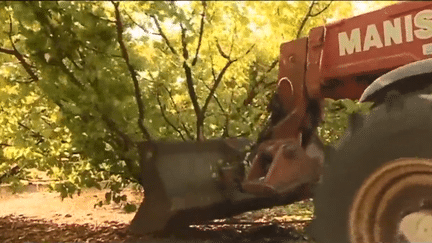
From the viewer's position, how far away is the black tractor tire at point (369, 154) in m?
2.08

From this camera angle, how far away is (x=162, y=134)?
394 cm

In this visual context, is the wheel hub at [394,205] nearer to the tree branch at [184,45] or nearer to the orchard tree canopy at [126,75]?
the orchard tree canopy at [126,75]

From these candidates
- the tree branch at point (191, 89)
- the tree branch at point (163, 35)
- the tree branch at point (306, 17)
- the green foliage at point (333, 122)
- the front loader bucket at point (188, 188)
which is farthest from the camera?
the tree branch at point (306, 17)

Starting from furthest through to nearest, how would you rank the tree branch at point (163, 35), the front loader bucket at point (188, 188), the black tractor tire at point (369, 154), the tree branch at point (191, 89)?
the tree branch at point (191, 89), the front loader bucket at point (188, 188), the tree branch at point (163, 35), the black tractor tire at point (369, 154)

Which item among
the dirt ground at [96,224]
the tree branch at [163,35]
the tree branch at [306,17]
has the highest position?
the tree branch at [306,17]

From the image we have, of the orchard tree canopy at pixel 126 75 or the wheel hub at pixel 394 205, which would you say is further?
the orchard tree canopy at pixel 126 75

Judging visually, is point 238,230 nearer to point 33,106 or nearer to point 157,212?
point 157,212

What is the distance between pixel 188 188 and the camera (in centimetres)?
360

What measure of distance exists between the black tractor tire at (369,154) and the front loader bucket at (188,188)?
115cm

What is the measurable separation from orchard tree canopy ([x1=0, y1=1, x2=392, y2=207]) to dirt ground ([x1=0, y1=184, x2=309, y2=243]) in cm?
45

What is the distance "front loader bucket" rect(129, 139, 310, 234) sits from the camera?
3.60m

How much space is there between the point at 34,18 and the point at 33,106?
5.66 feet

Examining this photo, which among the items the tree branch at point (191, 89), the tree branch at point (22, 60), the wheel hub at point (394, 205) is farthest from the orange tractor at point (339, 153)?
the tree branch at point (22, 60)

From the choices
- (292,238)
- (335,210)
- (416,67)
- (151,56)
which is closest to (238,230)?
(292,238)
